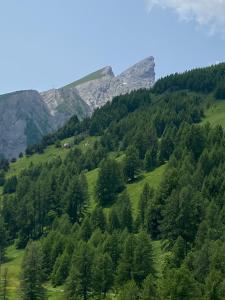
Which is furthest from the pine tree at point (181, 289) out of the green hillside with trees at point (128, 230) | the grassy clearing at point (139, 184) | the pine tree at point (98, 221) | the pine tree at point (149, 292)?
the grassy clearing at point (139, 184)

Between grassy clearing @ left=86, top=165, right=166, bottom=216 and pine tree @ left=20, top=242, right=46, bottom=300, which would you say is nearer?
pine tree @ left=20, top=242, right=46, bottom=300

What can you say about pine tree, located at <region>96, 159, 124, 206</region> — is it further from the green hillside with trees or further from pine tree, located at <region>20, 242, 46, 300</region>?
pine tree, located at <region>20, 242, 46, 300</region>

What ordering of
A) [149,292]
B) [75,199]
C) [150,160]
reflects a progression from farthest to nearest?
[150,160], [75,199], [149,292]

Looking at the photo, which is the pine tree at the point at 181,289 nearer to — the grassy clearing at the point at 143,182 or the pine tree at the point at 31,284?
the pine tree at the point at 31,284

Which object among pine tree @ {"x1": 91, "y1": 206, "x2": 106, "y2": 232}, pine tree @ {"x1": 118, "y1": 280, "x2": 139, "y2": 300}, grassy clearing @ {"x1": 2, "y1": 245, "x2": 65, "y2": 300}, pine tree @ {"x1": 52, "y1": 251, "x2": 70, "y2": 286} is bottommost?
grassy clearing @ {"x1": 2, "y1": 245, "x2": 65, "y2": 300}

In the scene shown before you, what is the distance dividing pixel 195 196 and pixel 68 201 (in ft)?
176

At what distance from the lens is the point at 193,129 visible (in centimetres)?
17338

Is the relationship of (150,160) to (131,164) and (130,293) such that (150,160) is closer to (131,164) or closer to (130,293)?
(131,164)

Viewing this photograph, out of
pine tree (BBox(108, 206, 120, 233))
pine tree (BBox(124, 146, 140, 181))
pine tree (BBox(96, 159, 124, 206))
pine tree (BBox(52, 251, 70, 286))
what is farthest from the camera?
pine tree (BBox(124, 146, 140, 181))

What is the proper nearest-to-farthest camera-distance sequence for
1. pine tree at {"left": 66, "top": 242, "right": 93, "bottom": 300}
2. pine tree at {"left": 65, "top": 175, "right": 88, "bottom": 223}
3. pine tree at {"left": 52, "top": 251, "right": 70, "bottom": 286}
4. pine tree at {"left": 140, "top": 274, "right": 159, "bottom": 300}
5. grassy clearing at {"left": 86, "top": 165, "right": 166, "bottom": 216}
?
pine tree at {"left": 140, "top": 274, "right": 159, "bottom": 300} → pine tree at {"left": 66, "top": 242, "right": 93, "bottom": 300} → pine tree at {"left": 52, "top": 251, "right": 70, "bottom": 286} → grassy clearing at {"left": 86, "top": 165, "right": 166, "bottom": 216} → pine tree at {"left": 65, "top": 175, "right": 88, "bottom": 223}

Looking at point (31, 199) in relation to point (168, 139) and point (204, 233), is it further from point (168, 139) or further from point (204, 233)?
point (204, 233)

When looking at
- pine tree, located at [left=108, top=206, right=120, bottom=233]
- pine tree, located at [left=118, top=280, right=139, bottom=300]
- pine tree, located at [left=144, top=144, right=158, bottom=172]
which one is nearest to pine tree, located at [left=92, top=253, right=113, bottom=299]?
pine tree, located at [left=118, top=280, right=139, bottom=300]

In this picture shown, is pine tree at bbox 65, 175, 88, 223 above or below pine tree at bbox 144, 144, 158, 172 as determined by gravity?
below

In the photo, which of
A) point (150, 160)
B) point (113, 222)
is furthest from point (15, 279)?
point (150, 160)
